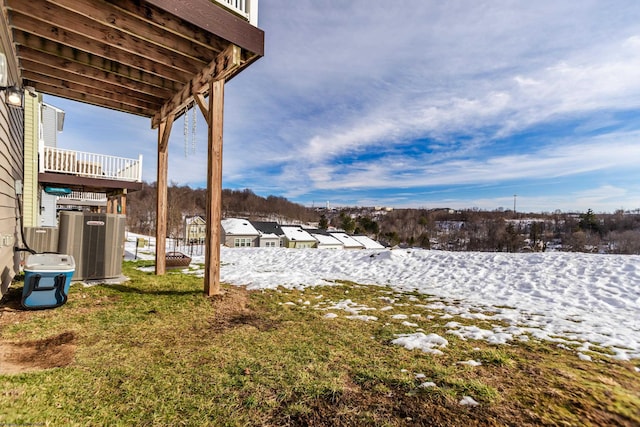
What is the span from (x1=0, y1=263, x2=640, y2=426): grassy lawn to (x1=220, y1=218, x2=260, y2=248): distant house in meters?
28.2

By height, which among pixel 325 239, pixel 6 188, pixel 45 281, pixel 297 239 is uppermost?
pixel 6 188

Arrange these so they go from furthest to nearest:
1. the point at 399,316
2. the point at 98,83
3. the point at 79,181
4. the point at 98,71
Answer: the point at 79,181, the point at 98,83, the point at 98,71, the point at 399,316

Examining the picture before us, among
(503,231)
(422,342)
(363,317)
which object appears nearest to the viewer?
(422,342)

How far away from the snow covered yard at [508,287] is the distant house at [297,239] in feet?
77.7

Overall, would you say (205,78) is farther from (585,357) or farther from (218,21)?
(585,357)

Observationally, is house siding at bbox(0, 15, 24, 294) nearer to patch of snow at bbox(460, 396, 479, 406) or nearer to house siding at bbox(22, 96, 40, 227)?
house siding at bbox(22, 96, 40, 227)

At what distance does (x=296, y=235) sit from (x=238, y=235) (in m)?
7.18

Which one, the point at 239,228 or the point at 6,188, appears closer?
the point at 6,188

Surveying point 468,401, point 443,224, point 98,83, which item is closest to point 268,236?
point 98,83

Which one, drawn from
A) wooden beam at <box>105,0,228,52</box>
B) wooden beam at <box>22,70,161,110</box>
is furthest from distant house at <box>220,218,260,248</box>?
wooden beam at <box>105,0,228,52</box>

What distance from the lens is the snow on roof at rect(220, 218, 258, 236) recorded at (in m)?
31.7

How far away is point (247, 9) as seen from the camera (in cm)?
401

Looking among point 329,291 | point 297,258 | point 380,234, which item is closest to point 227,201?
point 380,234

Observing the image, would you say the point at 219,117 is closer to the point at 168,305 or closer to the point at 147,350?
the point at 168,305
